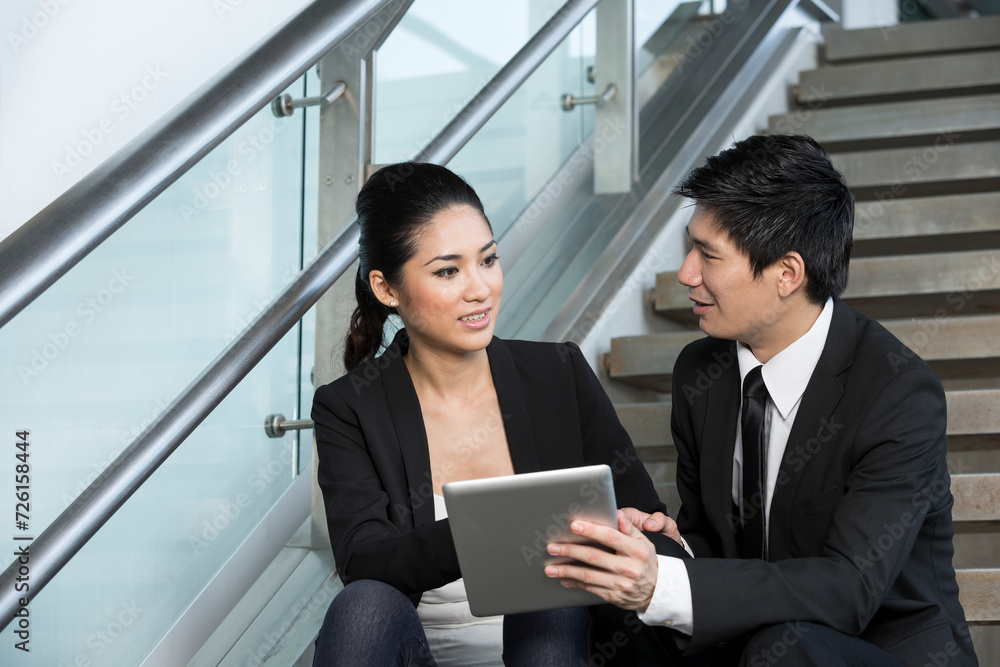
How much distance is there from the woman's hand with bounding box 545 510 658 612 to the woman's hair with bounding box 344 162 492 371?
618 mm

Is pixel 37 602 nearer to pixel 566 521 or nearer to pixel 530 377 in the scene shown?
pixel 530 377

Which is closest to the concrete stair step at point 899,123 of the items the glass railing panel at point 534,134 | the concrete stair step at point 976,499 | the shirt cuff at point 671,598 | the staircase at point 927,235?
the staircase at point 927,235

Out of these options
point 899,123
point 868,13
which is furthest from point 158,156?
point 868,13


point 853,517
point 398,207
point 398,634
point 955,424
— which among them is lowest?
point 955,424

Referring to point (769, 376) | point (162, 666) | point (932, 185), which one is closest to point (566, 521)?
point (769, 376)

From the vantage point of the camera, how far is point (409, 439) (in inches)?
59.0

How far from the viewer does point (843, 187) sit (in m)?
1.47

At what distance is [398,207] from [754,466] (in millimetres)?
671

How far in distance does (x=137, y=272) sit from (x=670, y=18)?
2.34 meters

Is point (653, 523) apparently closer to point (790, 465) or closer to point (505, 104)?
point (790, 465)

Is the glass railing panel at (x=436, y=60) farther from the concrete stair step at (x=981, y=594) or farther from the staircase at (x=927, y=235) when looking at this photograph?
the concrete stair step at (x=981, y=594)

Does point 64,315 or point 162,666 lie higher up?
point 64,315

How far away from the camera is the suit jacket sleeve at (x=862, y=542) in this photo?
1.15 metres

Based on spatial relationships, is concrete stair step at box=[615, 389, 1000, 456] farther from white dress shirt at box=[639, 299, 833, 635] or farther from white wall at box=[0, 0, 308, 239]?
white wall at box=[0, 0, 308, 239]
